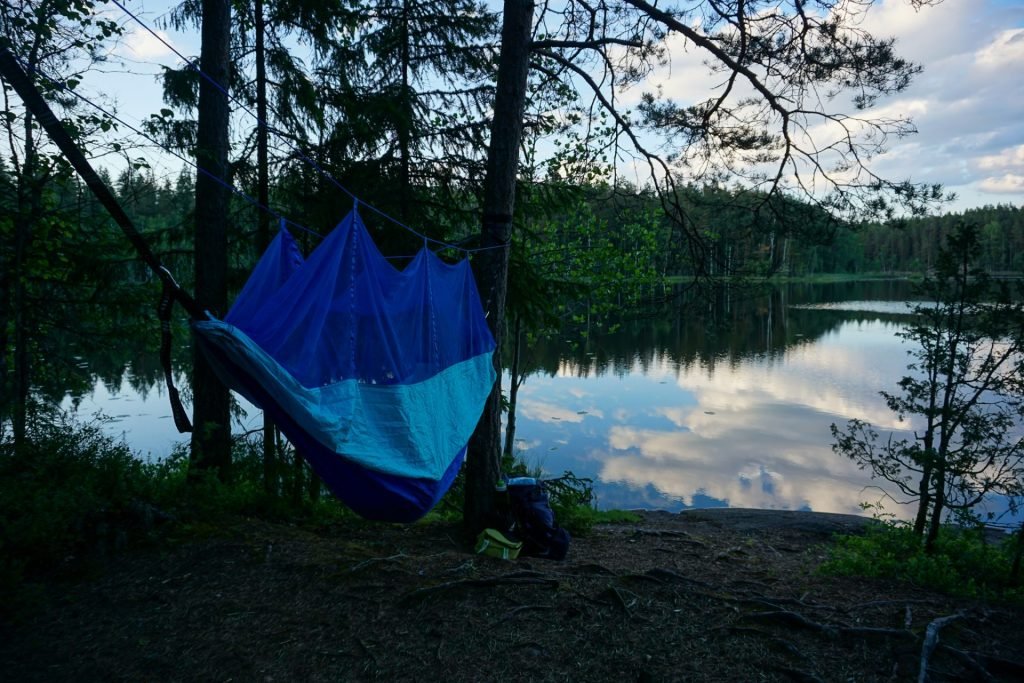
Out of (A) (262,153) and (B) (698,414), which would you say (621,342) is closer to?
(B) (698,414)

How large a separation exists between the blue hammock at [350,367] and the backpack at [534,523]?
101 cm

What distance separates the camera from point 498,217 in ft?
14.4

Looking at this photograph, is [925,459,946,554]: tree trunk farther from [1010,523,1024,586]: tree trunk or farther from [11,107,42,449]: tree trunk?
[11,107,42,449]: tree trunk

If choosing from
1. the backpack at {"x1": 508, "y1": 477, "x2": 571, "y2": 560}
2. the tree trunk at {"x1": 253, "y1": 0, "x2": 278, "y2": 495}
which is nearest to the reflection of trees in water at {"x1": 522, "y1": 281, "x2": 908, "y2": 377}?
the tree trunk at {"x1": 253, "y1": 0, "x2": 278, "y2": 495}

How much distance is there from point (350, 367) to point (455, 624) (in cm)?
146

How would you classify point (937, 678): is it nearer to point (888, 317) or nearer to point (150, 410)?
point (150, 410)

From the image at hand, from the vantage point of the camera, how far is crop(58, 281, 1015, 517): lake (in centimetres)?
1014

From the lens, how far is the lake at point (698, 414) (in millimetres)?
10141

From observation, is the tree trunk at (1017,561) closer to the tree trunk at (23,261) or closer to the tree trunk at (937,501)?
the tree trunk at (937,501)

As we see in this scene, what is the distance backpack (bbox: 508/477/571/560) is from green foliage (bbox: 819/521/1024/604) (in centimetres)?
237

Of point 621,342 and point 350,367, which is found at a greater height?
point 350,367

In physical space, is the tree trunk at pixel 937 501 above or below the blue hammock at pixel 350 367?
below

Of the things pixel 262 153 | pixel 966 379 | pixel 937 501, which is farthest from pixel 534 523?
pixel 966 379

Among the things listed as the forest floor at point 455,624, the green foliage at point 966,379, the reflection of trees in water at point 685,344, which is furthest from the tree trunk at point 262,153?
the reflection of trees in water at point 685,344
